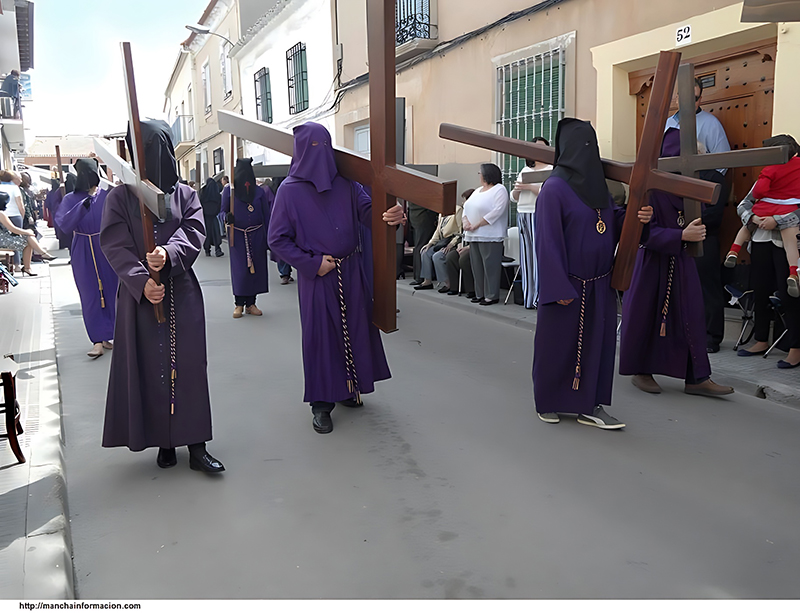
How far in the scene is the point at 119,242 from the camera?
3.40m

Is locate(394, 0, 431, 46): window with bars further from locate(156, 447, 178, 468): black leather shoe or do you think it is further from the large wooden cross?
locate(156, 447, 178, 468): black leather shoe

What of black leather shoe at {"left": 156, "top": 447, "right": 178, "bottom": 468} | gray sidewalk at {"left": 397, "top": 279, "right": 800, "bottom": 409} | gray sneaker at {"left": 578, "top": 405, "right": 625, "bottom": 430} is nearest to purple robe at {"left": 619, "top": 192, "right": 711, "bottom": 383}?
gray sidewalk at {"left": 397, "top": 279, "right": 800, "bottom": 409}

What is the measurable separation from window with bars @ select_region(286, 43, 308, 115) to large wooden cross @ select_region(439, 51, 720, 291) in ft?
46.5

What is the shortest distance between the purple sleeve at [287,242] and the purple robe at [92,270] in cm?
283

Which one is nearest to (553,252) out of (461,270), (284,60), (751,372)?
(751,372)

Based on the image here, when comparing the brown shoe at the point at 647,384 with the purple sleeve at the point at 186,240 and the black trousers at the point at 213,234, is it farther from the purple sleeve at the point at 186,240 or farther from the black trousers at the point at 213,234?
the black trousers at the point at 213,234

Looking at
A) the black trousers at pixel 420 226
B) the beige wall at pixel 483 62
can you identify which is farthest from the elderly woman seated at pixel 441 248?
the beige wall at pixel 483 62

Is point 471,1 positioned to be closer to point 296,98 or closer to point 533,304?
point 533,304

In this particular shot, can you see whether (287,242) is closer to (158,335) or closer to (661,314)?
(158,335)

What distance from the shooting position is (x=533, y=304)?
8234 mm

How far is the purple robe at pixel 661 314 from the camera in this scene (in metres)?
4.69

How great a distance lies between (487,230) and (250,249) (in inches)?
114

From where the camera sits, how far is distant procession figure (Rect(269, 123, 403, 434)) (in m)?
4.21

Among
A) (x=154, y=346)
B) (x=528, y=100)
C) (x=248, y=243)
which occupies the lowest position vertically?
(x=154, y=346)
